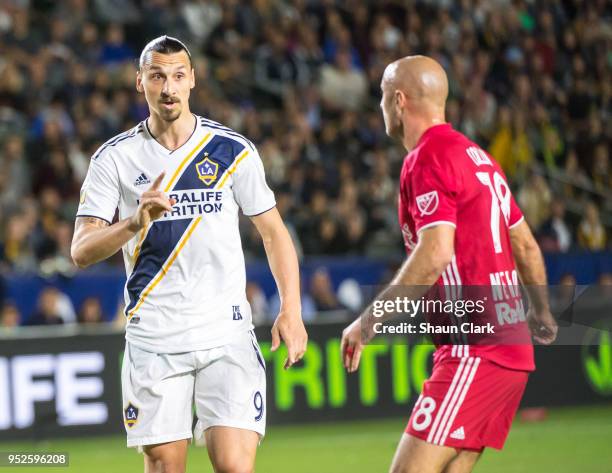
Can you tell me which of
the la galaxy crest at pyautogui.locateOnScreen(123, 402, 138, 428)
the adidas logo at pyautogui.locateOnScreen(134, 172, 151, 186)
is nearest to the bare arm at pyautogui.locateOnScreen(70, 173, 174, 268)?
the adidas logo at pyautogui.locateOnScreen(134, 172, 151, 186)

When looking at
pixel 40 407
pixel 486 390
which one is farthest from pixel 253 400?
pixel 40 407

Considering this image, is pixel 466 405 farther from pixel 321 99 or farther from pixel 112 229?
pixel 321 99

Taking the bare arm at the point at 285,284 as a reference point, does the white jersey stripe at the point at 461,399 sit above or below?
below

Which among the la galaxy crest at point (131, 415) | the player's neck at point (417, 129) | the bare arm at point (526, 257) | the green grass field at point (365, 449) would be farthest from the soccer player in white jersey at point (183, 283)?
the green grass field at point (365, 449)

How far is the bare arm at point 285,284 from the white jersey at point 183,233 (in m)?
0.10

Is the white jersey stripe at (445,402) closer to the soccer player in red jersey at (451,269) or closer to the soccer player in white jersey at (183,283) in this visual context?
the soccer player in red jersey at (451,269)

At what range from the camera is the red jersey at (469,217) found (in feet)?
15.5

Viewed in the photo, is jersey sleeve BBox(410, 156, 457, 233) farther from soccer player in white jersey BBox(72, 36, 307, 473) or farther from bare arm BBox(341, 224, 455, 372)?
soccer player in white jersey BBox(72, 36, 307, 473)

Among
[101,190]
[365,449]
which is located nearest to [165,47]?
[101,190]

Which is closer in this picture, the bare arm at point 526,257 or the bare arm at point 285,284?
the bare arm at point 526,257

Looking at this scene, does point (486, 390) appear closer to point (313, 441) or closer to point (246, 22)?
point (313, 441)

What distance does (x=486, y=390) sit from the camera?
4.81 m

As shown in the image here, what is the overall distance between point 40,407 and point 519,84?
10365mm

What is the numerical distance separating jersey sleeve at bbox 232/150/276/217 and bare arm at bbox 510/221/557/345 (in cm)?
118
